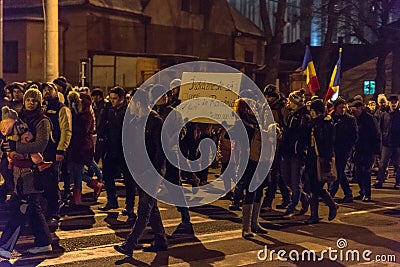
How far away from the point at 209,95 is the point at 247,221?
393cm

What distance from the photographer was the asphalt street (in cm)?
753

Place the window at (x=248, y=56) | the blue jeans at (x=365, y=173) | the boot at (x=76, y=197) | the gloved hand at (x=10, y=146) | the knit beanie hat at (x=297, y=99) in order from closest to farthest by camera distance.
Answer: the gloved hand at (x=10, y=146) < the knit beanie hat at (x=297, y=99) < the boot at (x=76, y=197) < the blue jeans at (x=365, y=173) < the window at (x=248, y=56)

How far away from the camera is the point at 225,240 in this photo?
8602mm

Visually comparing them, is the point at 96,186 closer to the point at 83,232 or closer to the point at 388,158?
the point at 83,232

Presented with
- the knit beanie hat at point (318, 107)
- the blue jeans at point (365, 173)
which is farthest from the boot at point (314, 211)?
the blue jeans at point (365, 173)

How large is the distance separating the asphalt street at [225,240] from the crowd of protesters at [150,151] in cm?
22

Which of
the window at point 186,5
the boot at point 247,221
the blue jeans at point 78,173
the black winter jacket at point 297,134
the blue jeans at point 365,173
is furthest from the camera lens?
the window at point 186,5

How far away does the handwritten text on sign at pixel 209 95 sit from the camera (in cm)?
1134

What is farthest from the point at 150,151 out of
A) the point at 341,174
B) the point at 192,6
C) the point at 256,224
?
the point at 192,6

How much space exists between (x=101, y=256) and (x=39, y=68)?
20.8m

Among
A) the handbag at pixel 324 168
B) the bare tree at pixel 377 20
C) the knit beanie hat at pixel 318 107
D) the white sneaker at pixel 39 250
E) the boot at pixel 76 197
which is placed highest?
the bare tree at pixel 377 20

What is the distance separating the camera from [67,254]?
7672 millimetres

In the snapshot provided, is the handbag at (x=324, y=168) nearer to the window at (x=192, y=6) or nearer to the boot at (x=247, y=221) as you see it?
the boot at (x=247, y=221)

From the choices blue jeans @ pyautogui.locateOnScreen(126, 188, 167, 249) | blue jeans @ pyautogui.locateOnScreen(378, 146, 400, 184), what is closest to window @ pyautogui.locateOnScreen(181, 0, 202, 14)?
blue jeans @ pyautogui.locateOnScreen(378, 146, 400, 184)
